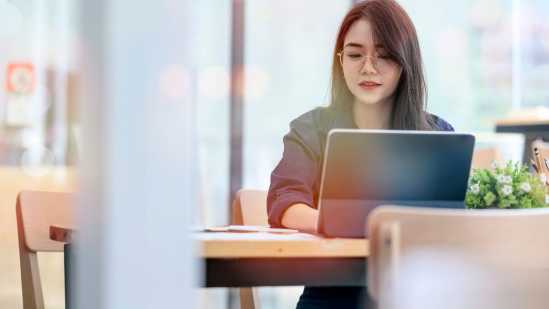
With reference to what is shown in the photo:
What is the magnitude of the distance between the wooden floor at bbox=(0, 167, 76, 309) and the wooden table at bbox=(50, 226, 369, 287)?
1101mm

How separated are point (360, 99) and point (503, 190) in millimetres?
599

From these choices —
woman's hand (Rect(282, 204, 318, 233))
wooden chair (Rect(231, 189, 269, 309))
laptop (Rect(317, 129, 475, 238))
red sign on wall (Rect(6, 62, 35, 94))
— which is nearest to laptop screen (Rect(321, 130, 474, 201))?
laptop (Rect(317, 129, 475, 238))

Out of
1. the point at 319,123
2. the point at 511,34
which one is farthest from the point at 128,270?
the point at 511,34

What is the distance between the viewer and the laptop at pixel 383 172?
1707mm

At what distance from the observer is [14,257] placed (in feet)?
8.98

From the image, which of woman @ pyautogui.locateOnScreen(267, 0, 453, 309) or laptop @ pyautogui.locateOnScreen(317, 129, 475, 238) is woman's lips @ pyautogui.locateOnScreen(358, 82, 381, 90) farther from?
laptop @ pyautogui.locateOnScreen(317, 129, 475, 238)

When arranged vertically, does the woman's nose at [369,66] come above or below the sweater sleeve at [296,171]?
above

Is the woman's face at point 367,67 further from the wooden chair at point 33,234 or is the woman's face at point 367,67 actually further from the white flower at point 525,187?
the wooden chair at point 33,234

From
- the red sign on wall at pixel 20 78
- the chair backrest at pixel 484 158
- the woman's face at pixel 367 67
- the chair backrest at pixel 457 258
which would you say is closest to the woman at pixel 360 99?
the woman's face at pixel 367 67

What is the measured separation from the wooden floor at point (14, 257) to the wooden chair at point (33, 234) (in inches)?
2.7

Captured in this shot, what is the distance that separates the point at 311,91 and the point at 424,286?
5.42 metres

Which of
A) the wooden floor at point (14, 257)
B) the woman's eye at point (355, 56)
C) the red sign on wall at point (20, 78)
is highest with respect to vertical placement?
the woman's eye at point (355, 56)

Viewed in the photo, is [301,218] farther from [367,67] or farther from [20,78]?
[20,78]

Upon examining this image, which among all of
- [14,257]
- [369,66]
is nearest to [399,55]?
[369,66]
